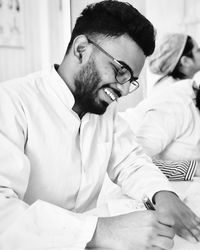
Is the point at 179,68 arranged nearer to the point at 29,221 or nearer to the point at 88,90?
the point at 88,90

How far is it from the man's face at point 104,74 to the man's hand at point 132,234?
0.49m

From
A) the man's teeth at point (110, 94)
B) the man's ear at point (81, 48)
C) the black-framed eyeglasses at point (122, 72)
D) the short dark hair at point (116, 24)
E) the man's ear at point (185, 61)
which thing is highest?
the short dark hair at point (116, 24)

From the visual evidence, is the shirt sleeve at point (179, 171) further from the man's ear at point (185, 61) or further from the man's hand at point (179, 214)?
the man's ear at point (185, 61)

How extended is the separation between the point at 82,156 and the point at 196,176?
0.74m

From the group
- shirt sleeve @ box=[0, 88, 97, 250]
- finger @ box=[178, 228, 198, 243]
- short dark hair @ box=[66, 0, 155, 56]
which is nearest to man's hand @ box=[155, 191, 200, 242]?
finger @ box=[178, 228, 198, 243]

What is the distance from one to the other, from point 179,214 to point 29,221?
19.5 inches

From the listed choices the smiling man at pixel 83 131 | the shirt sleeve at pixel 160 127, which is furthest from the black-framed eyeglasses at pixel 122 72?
the shirt sleeve at pixel 160 127

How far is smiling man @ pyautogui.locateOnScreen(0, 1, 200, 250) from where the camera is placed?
3.16 ft

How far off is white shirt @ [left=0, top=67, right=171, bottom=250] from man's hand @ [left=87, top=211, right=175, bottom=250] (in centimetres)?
3

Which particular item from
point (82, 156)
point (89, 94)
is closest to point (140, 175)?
point (82, 156)

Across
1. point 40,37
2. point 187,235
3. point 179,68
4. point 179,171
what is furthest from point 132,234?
point 40,37

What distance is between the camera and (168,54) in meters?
2.54

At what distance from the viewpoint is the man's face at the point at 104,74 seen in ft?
3.85

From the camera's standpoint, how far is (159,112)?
194 cm
